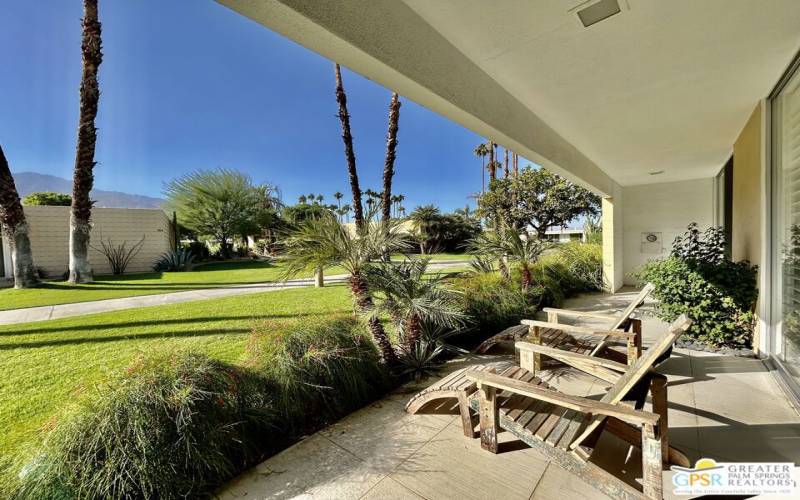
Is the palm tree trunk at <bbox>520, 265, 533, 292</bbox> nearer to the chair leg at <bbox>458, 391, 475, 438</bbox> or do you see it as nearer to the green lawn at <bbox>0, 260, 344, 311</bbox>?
the green lawn at <bbox>0, 260, 344, 311</bbox>

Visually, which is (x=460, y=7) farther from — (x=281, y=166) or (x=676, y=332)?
(x=281, y=166)

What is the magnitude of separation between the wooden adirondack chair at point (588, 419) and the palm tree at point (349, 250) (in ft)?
4.73

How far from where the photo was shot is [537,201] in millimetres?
15062

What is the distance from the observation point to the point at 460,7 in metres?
2.09

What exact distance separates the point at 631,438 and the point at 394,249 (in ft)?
8.48

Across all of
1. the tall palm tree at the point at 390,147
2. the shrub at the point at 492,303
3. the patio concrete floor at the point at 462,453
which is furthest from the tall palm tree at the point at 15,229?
the shrub at the point at 492,303

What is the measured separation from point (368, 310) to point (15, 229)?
11575 mm

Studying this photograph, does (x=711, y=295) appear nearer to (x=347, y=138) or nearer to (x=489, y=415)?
(x=489, y=415)

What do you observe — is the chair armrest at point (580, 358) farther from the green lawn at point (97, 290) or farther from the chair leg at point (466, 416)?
the green lawn at point (97, 290)

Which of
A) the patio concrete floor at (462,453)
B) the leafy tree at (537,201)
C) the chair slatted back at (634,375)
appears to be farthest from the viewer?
the leafy tree at (537,201)

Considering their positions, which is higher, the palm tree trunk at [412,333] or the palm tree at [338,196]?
the palm tree at [338,196]

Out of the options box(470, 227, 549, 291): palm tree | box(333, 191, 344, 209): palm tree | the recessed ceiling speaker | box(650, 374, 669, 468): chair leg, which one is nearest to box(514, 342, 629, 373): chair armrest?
box(650, 374, 669, 468): chair leg

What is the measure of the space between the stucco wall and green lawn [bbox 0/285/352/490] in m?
8.53

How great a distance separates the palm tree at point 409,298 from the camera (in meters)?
3.37
